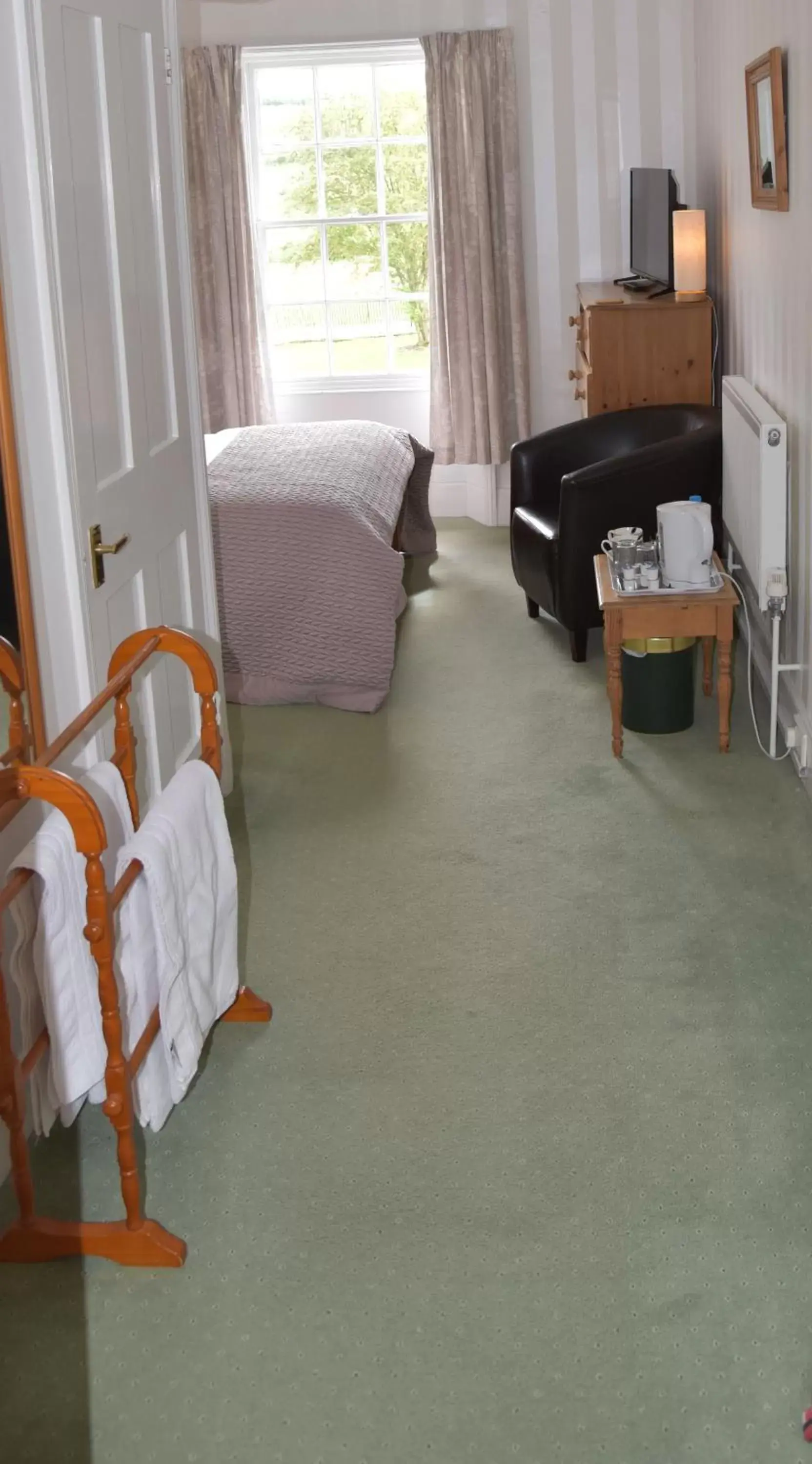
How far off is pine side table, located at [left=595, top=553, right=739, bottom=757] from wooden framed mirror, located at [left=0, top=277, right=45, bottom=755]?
6.81 feet

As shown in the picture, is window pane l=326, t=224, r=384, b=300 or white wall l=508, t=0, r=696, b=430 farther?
window pane l=326, t=224, r=384, b=300

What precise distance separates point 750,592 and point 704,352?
4.57ft

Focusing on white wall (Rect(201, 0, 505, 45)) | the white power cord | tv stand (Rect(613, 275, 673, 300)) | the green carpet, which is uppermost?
white wall (Rect(201, 0, 505, 45))

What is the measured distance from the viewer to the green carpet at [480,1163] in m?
2.20

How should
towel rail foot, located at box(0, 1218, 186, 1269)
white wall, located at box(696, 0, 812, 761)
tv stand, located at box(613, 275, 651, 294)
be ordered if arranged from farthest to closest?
tv stand, located at box(613, 275, 651, 294) → white wall, located at box(696, 0, 812, 761) → towel rail foot, located at box(0, 1218, 186, 1269)

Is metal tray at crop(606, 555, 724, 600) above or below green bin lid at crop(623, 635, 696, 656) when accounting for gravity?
above

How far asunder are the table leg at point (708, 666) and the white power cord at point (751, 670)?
0.13 m

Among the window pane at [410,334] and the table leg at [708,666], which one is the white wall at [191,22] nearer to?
the window pane at [410,334]

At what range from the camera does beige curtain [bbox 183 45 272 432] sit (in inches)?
288

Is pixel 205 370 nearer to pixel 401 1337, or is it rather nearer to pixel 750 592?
pixel 750 592

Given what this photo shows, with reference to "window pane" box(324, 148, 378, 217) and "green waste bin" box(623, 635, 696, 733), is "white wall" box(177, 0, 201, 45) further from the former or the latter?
"green waste bin" box(623, 635, 696, 733)

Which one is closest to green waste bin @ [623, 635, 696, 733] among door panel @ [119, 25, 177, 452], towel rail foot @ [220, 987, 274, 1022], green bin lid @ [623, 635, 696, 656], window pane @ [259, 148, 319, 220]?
green bin lid @ [623, 635, 696, 656]

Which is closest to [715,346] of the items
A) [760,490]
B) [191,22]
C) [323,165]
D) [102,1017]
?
[760,490]

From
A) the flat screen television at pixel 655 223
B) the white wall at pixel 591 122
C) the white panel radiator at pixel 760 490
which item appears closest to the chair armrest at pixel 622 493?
the white panel radiator at pixel 760 490
